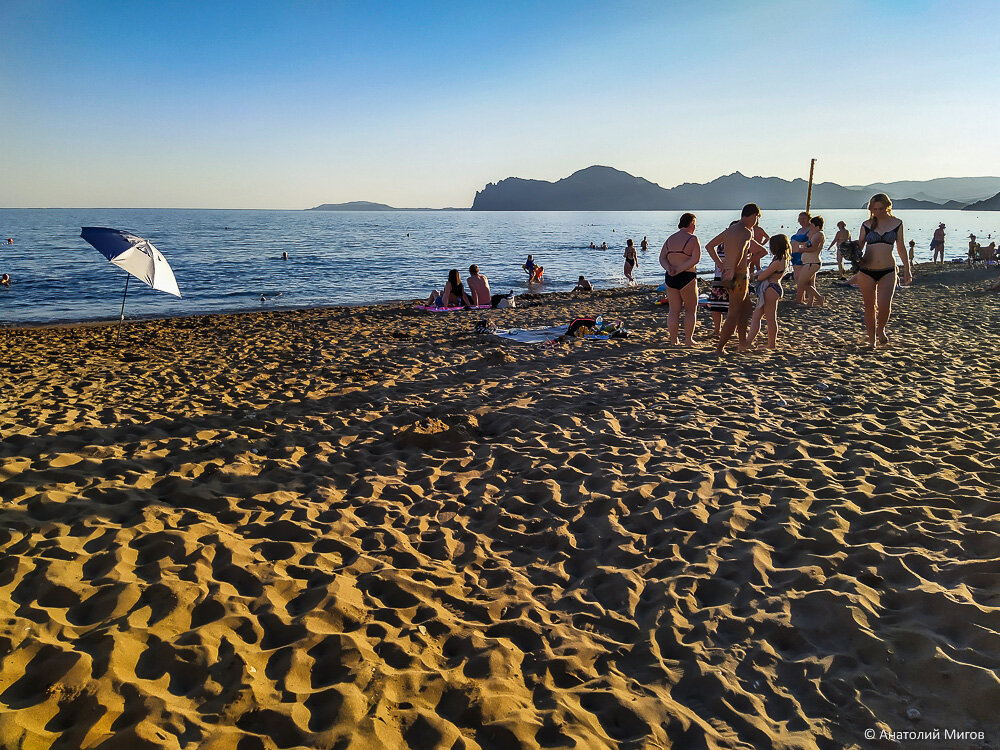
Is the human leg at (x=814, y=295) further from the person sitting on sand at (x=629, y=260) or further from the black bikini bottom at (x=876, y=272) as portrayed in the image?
the person sitting on sand at (x=629, y=260)

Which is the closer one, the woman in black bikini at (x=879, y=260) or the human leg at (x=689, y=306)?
the woman in black bikini at (x=879, y=260)

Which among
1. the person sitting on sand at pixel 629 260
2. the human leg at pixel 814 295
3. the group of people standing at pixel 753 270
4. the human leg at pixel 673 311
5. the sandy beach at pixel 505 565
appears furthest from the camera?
the person sitting on sand at pixel 629 260

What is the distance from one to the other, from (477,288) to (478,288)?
0.03 meters

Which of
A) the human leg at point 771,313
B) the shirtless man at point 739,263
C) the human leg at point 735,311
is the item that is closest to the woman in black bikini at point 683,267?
the shirtless man at point 739,263

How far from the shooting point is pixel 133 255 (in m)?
8.47

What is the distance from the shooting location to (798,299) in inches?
471

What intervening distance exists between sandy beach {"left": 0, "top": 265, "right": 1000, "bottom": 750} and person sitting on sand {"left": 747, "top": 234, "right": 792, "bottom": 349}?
5.72 feet

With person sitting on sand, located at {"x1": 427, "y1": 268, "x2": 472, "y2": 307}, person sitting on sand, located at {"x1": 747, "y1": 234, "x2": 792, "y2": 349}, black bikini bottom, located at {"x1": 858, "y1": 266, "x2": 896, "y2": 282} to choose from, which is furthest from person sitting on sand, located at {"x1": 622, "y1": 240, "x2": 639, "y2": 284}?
black bikini bottom, located at {"x1": 858, "y1": 266, "x2": 896, "y2": 282}

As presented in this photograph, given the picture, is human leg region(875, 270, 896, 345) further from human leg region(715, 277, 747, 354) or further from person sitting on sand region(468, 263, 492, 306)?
person sitting on sand region(468, 263, 492, 306)

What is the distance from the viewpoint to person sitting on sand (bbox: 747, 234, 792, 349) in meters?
7.57

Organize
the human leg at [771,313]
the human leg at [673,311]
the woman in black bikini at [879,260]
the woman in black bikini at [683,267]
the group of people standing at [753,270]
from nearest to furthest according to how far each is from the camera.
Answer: the woman in black bikini at [879,260]
the group of people standing at [753,270]
the woman in black bikini at [683,267]
the human leg at [771,313]
the human leg at [673,311]

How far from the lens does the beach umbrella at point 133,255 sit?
8328mm

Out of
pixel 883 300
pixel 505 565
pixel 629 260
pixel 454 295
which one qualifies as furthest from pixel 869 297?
pixel 629 260

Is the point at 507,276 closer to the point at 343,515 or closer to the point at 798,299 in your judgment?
the point at 798,299
